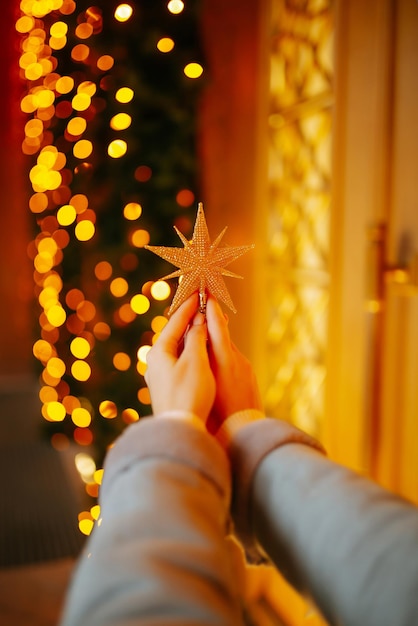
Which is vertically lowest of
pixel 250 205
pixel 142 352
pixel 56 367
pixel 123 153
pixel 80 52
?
pixel 56 367

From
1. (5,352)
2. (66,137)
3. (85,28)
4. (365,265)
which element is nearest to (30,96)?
(66,137)

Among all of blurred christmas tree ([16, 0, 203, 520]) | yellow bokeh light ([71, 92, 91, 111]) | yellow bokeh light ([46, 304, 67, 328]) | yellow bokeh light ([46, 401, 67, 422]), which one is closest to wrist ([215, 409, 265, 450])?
blurred christmas tree ([16, 0, 203, 520])

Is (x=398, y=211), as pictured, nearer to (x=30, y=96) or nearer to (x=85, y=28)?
(x=85, y=28)

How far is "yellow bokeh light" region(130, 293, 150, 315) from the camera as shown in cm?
194

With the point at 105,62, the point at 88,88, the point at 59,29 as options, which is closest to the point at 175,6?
the point at 105,62

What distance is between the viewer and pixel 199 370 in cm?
58

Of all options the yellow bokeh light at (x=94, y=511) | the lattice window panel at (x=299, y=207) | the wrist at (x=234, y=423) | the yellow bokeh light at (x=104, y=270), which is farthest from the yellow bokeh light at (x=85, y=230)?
the wrist at (x=234, y=423)

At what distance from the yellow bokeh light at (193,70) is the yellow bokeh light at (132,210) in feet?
1.45

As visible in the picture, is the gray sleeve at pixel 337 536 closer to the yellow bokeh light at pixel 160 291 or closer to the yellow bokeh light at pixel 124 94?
the yellow bokeh light at pixel 160 291

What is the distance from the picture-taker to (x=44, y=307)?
121 inches

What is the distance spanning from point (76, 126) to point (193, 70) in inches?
20.0

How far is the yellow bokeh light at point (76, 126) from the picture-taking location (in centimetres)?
204

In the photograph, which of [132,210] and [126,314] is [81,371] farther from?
[132,210]

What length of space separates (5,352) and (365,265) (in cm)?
297
